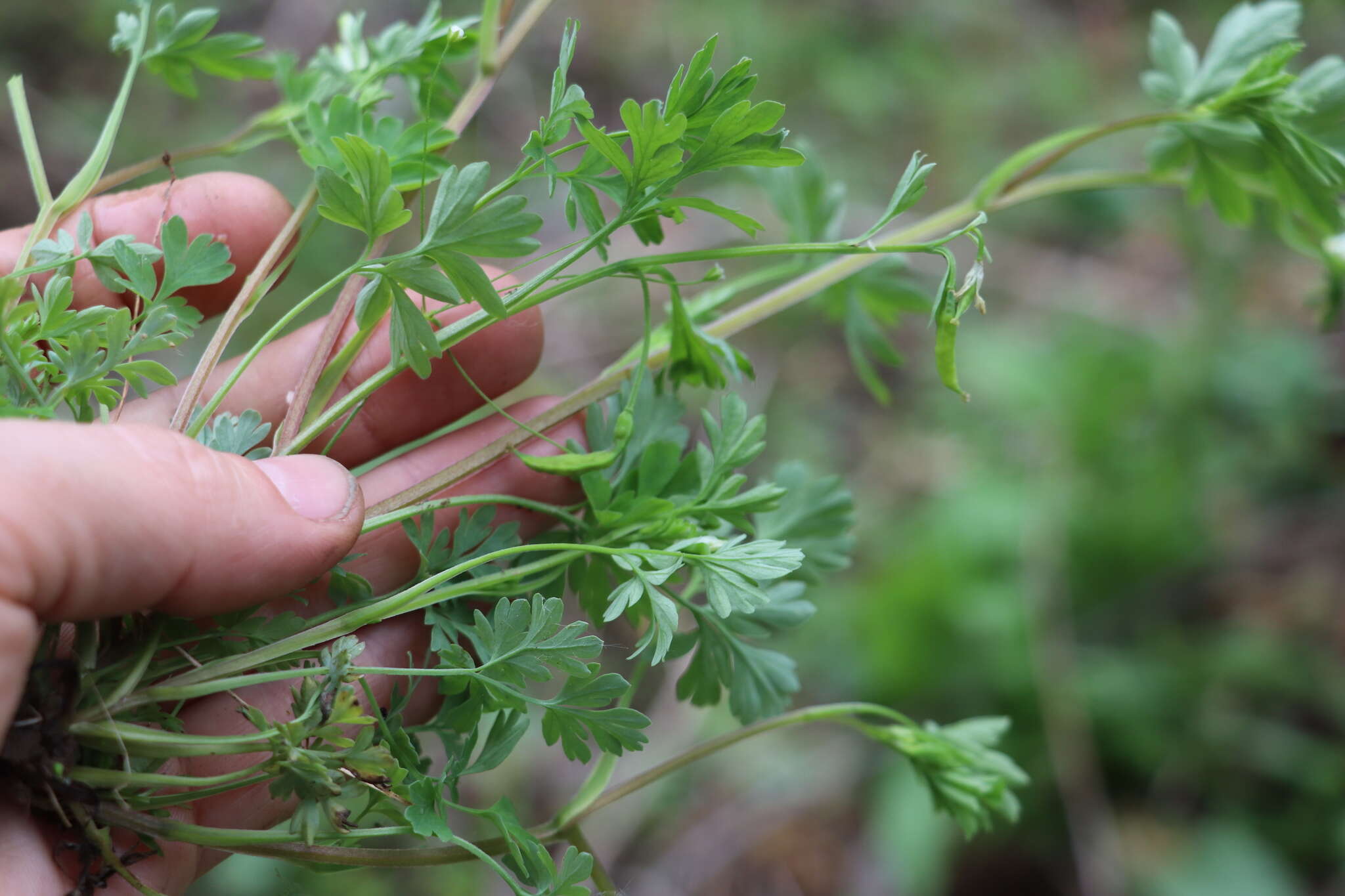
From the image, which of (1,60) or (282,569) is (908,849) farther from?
(1,60)

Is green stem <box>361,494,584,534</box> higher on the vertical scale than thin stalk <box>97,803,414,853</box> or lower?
higher

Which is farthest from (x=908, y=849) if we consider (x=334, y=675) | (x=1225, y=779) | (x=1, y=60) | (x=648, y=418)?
(x=1, y=60)

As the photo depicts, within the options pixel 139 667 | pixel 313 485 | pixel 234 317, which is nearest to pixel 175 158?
pixel 234 317

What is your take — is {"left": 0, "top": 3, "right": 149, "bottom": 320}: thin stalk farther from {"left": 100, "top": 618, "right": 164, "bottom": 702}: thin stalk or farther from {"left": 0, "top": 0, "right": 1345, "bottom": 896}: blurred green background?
{"left": 0, "top": 0, "right": 1345, "bottom": 896}: blurred green background

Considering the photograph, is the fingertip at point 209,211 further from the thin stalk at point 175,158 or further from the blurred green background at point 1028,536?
the blurred green background at point 1028,536

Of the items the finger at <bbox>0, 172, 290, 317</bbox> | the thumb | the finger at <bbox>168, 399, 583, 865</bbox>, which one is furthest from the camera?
the finger at <bbox>0, 172, 290, 317</bbox>

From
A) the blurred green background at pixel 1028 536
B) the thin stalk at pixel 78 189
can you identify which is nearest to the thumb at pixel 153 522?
the thin stalk at pixel 78 189

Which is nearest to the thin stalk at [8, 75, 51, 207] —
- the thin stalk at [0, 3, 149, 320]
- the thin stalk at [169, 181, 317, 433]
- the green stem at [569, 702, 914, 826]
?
the thin stalk at [0, 3, 149, 320]
